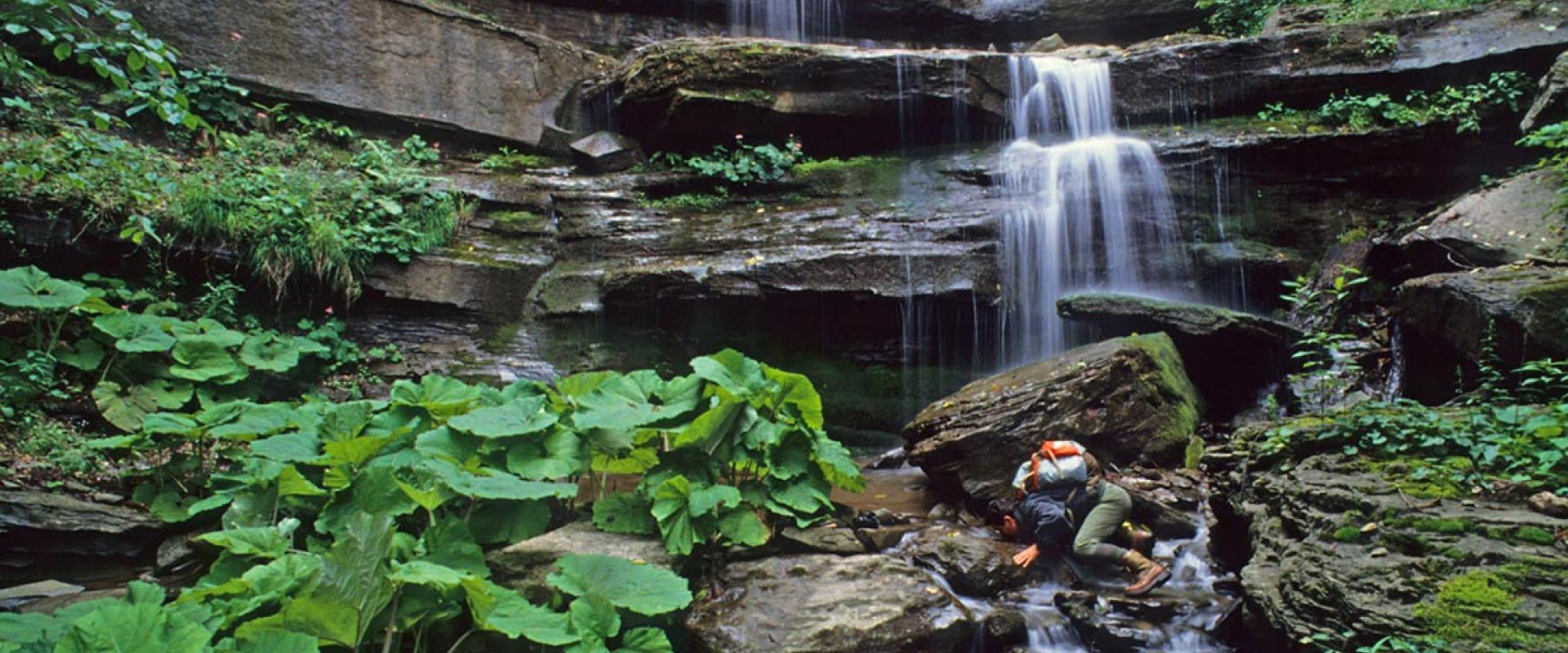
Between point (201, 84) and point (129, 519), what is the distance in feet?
20.9

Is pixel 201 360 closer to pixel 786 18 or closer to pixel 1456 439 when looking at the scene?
pixel 1456 439

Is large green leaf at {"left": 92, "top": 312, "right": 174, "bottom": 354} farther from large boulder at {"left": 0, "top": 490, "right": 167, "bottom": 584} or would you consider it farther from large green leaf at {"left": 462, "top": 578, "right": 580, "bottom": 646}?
large green leaf at {"left": 462, "top": 578, "right": 580, "bottom": 646}

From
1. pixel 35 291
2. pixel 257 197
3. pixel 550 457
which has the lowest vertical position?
pixel 550 457

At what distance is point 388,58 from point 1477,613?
11.1 metres

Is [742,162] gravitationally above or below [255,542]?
above

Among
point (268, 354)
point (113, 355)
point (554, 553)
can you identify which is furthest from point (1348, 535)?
point (113, 355)

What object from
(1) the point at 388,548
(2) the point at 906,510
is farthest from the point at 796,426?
(2) the point at 906,510

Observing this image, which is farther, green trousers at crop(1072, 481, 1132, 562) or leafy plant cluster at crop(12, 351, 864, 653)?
green trousers at crop(1072, 481, 1132, 562)

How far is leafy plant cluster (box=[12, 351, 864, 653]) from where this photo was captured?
290cm

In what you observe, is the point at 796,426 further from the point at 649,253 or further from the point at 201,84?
the point at 201,84

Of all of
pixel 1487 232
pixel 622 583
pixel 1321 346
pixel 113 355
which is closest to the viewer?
pixel 622 583

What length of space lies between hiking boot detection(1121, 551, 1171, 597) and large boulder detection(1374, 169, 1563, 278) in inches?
165

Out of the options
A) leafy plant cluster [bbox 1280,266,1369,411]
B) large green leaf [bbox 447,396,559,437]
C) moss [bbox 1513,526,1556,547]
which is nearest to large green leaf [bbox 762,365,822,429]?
large green leaf [bbox 447,396,559,437]

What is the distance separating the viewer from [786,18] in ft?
46.0
